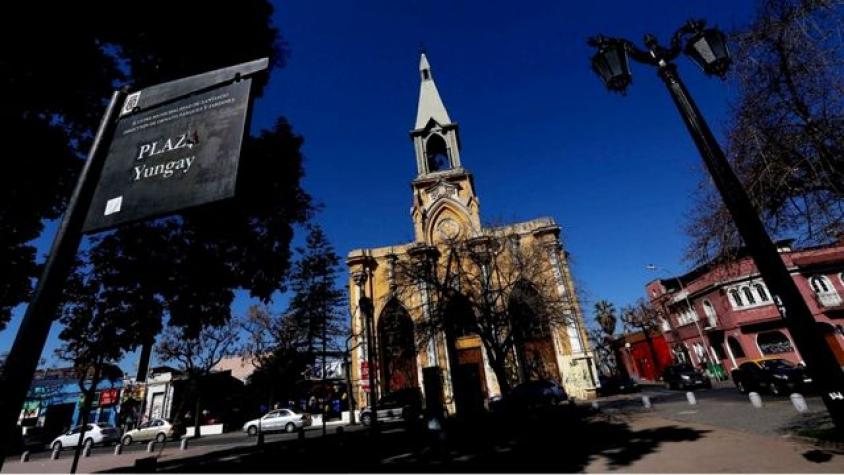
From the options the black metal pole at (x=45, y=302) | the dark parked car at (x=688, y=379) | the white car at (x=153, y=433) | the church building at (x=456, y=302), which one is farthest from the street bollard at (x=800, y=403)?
the white car at (x=153, y=433)

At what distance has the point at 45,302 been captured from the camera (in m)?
2.43

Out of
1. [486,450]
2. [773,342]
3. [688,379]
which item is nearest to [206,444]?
[486,450]

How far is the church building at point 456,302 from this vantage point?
19.6m

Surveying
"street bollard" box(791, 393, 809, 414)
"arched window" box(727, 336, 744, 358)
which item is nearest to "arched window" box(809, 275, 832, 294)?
"arched window" box(727, 336, 744, 358)

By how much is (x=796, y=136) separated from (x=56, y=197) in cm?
1487

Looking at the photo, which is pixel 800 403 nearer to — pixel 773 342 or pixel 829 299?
pixel 773 342

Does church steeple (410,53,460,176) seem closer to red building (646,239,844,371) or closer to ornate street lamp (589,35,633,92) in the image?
red building (646,239,844,371)

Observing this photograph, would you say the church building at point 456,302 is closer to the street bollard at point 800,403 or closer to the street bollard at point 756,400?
the street bollard at point 756,400

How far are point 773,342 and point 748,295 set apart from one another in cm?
386

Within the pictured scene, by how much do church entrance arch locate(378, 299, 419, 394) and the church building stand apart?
0.26ft

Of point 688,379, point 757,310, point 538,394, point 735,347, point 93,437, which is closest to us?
point 538,394

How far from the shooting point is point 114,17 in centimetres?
638

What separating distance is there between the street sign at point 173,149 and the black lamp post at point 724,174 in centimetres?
450

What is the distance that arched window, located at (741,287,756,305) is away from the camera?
1177 inches
